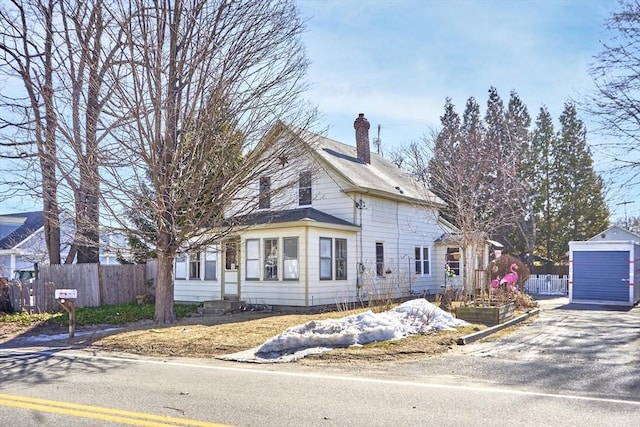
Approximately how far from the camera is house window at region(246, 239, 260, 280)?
20453 mm

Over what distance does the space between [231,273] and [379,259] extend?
6.14m

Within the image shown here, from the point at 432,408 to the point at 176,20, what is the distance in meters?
11.7

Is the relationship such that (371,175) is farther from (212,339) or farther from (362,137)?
(212,339)

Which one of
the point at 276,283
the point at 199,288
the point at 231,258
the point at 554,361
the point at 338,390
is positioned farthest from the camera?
the point at 199,288

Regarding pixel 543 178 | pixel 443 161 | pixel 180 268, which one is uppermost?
pixel 543 178

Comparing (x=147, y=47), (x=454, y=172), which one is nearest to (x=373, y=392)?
(x=147, y=47)

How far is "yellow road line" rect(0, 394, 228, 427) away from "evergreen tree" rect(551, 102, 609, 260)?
128ft

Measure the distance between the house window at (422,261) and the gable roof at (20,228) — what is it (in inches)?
958

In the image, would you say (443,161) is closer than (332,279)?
No

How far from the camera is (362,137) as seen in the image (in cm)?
2614

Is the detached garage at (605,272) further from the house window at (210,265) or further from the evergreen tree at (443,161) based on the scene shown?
the house window at (210,265)

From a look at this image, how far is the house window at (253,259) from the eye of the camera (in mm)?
20453

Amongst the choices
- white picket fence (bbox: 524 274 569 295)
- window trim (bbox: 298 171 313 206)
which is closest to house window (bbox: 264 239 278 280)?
window trim (bbox: 298 171 313 206)

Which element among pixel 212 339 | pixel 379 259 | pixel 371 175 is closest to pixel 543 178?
pixel 371 175
